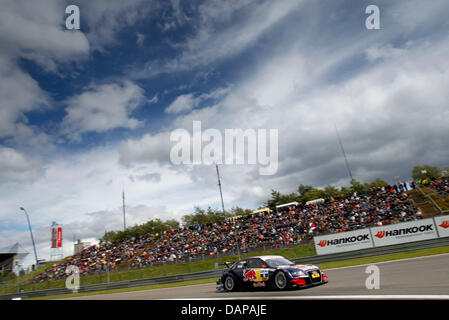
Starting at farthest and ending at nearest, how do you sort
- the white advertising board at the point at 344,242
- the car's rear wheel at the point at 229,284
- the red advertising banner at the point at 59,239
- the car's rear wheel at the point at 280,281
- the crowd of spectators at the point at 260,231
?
the red advertising banner at the point at 59,239, the crowd of spectators at the point at 260,231, the white advertising board at the point at 344,242, the car's rear wheel at the point at 229,284, the car's rear wheel at the point at 280,281

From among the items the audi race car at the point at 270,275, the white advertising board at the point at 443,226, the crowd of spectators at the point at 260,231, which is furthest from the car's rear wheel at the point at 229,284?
the crowd of spectators at the point at 260,231

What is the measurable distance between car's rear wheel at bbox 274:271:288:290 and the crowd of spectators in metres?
15.5

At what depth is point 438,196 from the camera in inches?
961

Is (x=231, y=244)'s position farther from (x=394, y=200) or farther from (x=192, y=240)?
(x=394, y=200)

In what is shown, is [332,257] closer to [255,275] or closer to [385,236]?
[385,236]

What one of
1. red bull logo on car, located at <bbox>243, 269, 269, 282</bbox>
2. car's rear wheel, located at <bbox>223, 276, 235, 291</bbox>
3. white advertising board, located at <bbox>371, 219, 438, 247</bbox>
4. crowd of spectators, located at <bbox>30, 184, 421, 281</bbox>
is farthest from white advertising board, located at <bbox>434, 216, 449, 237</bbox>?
car's rear wheel, located at <bbox>223, 276, 235, 291</bbox>

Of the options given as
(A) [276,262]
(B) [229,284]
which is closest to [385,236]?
(A) [276,262]

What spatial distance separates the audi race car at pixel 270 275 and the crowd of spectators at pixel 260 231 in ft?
46.7

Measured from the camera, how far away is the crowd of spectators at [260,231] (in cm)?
2512

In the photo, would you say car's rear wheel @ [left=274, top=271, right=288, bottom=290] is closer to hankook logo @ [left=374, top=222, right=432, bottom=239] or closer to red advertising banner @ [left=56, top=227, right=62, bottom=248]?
hankook logo @ [left=374, top=222, right=432, bottom=239]

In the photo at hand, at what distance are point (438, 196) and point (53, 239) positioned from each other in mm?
57913

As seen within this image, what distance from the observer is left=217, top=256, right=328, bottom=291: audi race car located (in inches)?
346

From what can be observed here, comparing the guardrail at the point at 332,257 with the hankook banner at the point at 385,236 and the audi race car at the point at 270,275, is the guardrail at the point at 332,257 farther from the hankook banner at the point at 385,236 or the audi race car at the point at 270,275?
the audi race car at the point at 270,275

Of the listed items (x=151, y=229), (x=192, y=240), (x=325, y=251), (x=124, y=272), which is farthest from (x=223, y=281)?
(x=151, y=229)
